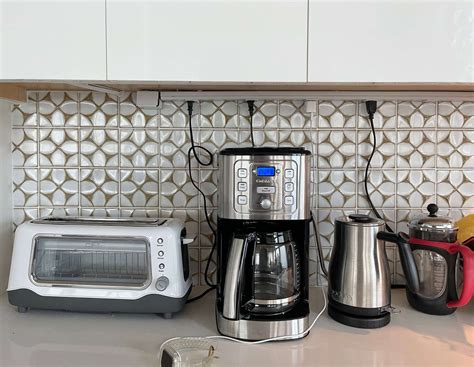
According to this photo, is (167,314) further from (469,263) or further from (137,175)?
(469,263)

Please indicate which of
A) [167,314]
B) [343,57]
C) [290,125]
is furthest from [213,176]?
[343,57]

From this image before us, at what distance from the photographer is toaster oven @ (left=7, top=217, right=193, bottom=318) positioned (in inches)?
42.8

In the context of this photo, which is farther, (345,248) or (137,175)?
(137,175)

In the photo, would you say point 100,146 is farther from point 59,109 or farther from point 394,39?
point 394,39

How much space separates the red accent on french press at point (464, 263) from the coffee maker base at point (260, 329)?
1.21 feet

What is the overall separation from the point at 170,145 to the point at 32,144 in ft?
1.27

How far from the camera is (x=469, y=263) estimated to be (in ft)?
3.41

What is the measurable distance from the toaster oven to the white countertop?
0.13 feet

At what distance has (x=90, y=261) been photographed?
1145mm

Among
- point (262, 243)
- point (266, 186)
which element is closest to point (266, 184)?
point (266, 186)

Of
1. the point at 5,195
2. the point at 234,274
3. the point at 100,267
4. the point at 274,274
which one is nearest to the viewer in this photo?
the point at 234,274

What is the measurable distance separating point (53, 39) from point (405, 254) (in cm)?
87

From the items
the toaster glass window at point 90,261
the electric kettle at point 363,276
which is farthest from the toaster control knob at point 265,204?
the toaster glass window at point 90,261

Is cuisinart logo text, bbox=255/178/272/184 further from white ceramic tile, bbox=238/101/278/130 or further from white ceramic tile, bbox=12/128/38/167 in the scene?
white ceramic tile, bbox=12/128/38/167
